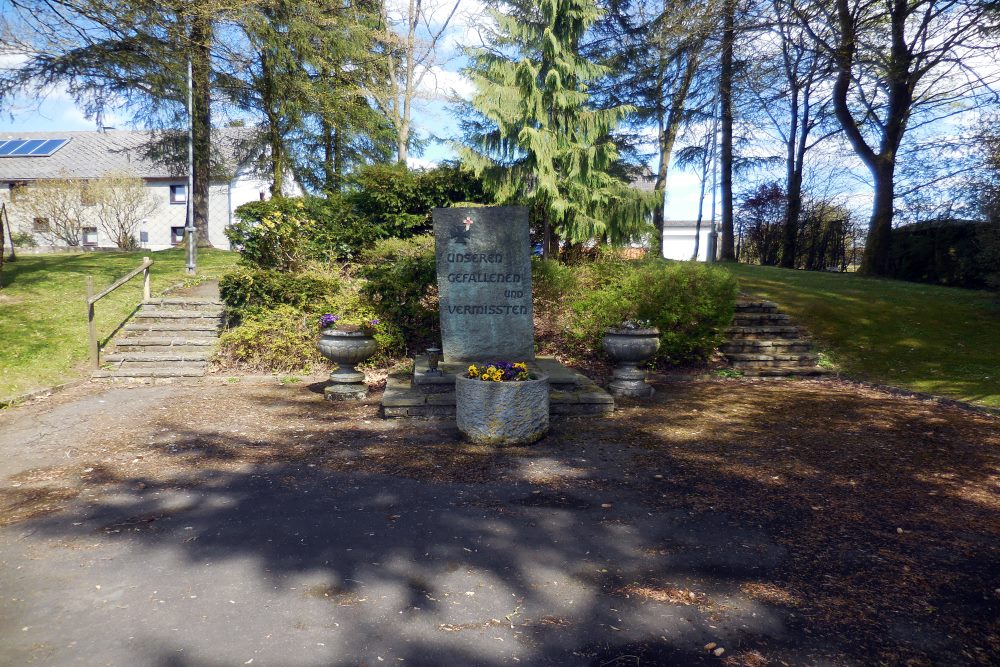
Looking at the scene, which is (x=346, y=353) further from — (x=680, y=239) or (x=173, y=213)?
(x=680, y=239)

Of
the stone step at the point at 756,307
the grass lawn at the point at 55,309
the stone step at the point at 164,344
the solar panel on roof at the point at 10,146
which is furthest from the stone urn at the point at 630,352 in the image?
the solar panel on roof at the point at 10,146

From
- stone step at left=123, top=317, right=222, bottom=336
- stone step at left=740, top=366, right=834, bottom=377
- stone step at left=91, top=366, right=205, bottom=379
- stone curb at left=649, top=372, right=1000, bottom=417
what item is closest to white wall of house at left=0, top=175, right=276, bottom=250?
stone step at left=123, top=317, right=222, bottom=336

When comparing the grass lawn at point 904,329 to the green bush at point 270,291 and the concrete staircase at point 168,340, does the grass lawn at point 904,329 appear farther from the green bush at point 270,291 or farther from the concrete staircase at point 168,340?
the concrete staircase at point 168,340

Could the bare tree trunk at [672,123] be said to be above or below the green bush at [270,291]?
above

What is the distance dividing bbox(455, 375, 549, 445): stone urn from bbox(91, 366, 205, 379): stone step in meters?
5.96

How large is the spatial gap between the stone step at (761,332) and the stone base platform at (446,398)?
478cm

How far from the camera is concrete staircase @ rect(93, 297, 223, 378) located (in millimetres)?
A: 9961

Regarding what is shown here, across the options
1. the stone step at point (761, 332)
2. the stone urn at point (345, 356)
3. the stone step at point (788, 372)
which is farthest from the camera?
the stone step at point (761, 332)

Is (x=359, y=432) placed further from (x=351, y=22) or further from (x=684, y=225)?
(x=684, y=225)

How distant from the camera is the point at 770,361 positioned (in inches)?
434

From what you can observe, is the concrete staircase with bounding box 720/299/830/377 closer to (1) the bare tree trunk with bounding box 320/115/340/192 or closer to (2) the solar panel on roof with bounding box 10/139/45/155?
(1) the bare tree trunk with bounding box 320/115/340/192

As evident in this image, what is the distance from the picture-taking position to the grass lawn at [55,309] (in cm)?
938

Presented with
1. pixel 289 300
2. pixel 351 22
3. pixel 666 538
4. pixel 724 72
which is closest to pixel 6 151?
pixel 351 22

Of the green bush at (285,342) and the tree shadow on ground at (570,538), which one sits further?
the green bush at (285,342)
